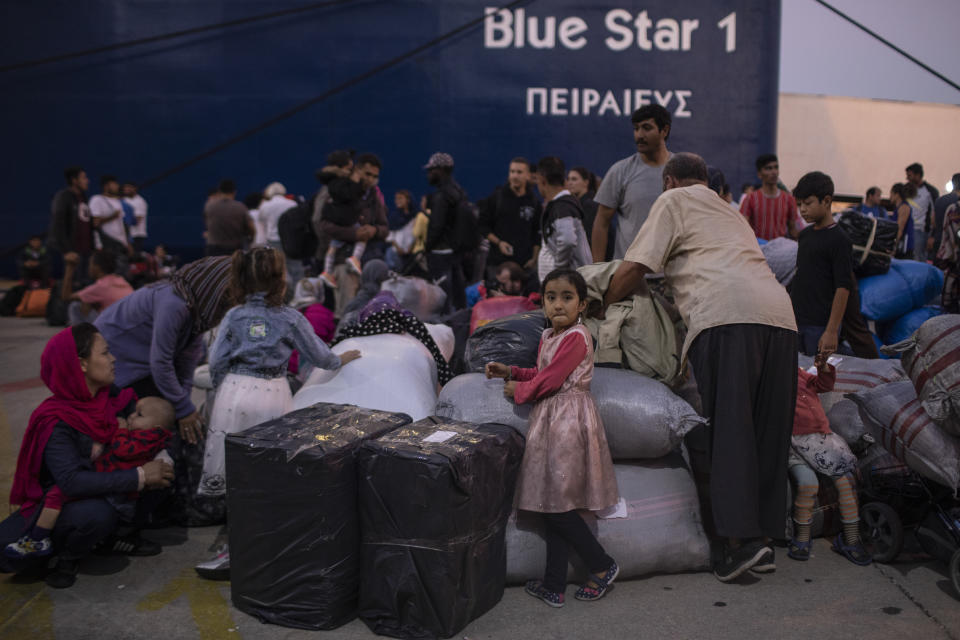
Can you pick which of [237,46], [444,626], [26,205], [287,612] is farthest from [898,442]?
[26,205]

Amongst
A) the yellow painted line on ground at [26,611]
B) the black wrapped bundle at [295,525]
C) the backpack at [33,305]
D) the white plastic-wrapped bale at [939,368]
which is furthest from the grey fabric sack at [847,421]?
the backpack at [33,305]

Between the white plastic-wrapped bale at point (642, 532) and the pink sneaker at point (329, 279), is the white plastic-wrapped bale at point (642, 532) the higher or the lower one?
the lower one

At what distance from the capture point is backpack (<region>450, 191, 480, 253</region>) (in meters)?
7.35

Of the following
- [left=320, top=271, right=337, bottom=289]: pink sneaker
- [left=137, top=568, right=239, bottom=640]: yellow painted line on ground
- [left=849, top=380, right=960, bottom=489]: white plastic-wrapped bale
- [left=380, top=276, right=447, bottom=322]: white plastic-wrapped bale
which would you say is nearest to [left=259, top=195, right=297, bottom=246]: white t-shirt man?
[left=320, top=271, right=337, bottom=289]: pink sneaker

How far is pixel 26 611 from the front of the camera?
3121 millimetres

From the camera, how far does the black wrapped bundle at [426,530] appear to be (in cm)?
276

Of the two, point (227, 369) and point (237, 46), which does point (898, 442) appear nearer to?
point (227, 369)

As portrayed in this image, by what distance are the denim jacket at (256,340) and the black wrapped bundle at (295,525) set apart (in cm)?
71

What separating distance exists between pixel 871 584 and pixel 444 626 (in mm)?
1774

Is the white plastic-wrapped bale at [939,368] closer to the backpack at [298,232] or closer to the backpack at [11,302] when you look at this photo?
the backpack at [298,232]

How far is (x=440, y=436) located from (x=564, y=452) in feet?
1.62

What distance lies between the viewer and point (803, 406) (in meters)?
3.70

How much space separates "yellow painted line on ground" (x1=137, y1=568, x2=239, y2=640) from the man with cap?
4044 millimetres

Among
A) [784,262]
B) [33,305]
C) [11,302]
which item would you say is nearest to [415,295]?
[784,262]
